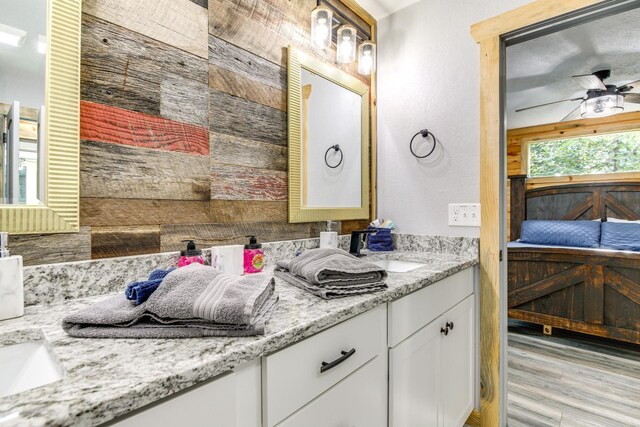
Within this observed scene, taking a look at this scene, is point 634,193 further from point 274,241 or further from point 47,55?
point 47,55

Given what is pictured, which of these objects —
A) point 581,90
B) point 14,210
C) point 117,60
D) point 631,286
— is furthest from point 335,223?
point 581,90

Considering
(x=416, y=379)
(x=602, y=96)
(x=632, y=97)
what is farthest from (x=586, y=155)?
(x=416, y=379)

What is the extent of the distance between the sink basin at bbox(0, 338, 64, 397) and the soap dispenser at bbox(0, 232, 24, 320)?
120 mm

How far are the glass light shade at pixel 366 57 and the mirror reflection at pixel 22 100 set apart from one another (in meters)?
Answer: 1.43

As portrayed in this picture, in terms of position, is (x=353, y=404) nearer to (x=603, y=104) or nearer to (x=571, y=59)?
(x=571, y=59)

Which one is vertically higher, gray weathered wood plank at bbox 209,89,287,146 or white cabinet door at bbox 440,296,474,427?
gray weathered wood plank at bbox 209,89,287,146

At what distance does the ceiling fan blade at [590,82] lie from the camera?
302 cm

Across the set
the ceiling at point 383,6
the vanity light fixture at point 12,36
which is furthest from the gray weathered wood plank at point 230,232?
the ceiling at point 383,6

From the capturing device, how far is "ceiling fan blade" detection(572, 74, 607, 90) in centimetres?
302

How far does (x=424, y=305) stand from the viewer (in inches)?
49.1

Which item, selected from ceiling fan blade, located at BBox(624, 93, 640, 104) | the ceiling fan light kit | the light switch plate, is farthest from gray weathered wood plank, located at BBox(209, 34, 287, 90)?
ceiling fan blade, located at BBox(624, 93, 640, 104)

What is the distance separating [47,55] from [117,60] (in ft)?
0.57

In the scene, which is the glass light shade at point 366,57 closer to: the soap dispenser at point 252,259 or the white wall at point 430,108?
the white wall at point 430,108

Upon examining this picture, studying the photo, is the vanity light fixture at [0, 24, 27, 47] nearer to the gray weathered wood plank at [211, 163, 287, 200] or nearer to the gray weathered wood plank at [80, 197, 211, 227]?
the gray weathered wood plank at [80, 197, 211, 227]
